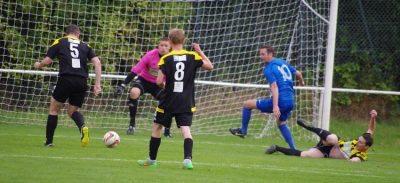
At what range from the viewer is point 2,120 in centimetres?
1697

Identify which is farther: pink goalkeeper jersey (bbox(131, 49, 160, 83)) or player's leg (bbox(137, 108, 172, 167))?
pink goalkeeper jersey (bbox(131, 49, 160, 83))

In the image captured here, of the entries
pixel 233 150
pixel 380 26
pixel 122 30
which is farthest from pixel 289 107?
pixel 380 26

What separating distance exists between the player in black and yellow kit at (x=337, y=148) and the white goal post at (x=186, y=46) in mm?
3625

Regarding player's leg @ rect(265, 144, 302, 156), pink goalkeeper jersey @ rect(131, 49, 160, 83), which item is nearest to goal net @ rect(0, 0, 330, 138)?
pink goalkeeper jersey @ rect(131, 49, 160, 83)

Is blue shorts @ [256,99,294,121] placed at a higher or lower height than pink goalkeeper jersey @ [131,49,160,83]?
lower

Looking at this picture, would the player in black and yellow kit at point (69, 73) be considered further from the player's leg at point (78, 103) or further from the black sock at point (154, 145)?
the black sock at point (154, 145)

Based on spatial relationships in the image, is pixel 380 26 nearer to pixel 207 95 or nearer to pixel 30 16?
pixel 207 95

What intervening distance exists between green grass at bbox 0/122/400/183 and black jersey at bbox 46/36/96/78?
44.7 inches

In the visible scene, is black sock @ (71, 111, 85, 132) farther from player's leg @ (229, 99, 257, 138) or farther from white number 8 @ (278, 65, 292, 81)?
white number 8 @ (278, 65, 292, 81)

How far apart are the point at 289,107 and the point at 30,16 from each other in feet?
20.5

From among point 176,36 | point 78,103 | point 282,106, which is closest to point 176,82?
point 176,36

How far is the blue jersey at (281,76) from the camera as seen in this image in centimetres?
1353

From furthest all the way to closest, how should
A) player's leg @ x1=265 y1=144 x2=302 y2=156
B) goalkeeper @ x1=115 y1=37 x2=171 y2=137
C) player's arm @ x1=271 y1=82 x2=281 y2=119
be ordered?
goalkeeper @ x1=115 y1=37 x2=171 y2=137
player's arm @ x1=271 y1=82 x2=281 y2=119
player's leg @ x1=265 y1=144 x2=302 y2=156

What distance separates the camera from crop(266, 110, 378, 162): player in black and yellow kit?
12648 mm
